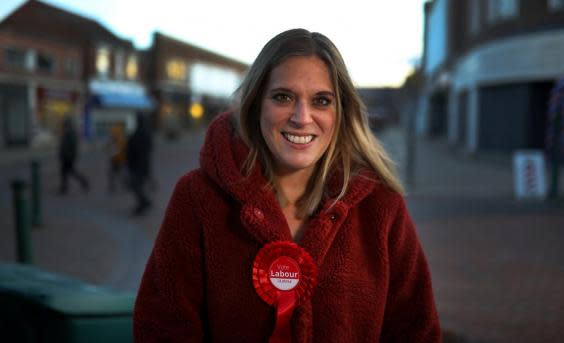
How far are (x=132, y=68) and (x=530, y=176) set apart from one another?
126ft

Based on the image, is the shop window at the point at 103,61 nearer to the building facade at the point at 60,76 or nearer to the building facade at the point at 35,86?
the building facade at the point at 60,76

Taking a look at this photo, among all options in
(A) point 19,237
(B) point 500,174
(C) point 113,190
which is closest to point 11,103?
(C) point 113,190

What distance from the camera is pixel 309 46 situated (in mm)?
1854

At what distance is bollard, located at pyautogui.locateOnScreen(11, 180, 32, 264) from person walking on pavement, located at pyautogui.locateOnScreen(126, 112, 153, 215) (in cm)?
393

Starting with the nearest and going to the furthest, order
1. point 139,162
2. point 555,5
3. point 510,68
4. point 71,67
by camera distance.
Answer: point 139,162 < point 555,5 < point 510,68 < point 71,67

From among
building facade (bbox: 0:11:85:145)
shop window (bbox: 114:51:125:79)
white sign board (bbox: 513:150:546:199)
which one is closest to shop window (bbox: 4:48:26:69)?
building facade (bbox: 0:11:85:145)

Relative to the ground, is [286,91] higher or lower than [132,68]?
lower

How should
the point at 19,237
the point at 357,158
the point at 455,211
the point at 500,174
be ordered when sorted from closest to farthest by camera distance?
the point at 357,158 → the point at 19,237 → the point at 455,211 → the point at 500,174

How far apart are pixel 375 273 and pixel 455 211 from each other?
7927mm

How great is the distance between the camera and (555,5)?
16172mm

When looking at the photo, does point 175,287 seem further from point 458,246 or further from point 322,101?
point 458,246

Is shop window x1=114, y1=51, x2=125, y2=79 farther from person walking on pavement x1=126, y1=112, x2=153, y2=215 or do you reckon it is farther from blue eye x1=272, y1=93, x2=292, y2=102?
blue eye x1=272, y1=93, x2=292, y2=102

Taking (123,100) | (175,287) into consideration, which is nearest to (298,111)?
(175,287)

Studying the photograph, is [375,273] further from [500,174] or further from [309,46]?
[500,174]
